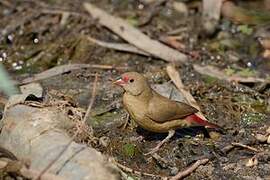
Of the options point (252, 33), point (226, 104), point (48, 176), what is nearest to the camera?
point (48, 176)

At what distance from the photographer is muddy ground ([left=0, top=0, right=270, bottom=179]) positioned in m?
5.70

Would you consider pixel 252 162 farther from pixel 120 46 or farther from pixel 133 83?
pixel 120 46

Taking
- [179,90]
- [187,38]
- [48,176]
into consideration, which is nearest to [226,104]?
[179,90]

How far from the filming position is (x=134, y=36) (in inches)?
326

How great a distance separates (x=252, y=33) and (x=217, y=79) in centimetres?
153

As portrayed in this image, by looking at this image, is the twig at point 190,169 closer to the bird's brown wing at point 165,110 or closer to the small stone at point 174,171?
the small stone at point 174,171

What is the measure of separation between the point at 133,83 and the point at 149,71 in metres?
1.81

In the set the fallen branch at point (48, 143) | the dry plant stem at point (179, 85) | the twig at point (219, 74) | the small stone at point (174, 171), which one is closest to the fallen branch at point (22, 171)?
the fallen branch at point (48, 143)

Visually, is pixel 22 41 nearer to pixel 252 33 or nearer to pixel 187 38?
pixel 187 38

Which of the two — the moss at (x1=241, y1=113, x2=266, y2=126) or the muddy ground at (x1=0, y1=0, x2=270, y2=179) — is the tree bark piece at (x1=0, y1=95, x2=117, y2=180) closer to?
the muddy ground at (x1=0, y1=0, x2=270, y2=179)

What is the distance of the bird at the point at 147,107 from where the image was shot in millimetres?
5637

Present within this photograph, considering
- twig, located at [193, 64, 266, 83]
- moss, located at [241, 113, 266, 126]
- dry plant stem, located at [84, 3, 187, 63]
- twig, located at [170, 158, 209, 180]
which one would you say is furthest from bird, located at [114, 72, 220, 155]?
dry plant stem, located at [84, 3, 187, 63]

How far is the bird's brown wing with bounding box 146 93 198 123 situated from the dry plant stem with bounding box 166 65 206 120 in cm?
52

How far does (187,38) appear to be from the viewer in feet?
27.7
